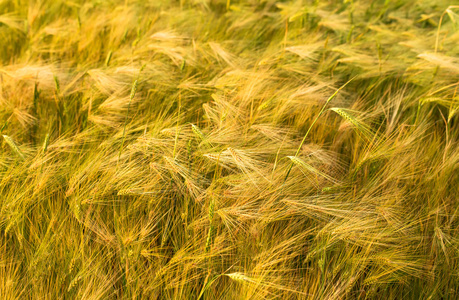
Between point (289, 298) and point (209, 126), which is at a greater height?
→ point (209, 126)

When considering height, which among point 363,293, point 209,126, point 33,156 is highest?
point 209,126

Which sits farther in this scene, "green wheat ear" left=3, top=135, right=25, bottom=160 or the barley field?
"green wheat ear" left=3, top=135, right=25, bottom=160

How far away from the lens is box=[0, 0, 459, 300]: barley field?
104 cm

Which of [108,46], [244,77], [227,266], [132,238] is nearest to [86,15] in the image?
[108,46]

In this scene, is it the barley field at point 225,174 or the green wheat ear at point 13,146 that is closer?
the barley field at point 225,174

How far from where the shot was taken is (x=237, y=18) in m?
2.02

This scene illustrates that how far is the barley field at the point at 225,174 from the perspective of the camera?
3.42 ft

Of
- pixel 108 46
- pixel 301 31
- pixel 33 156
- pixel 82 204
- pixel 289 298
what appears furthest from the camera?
pixel 301 31

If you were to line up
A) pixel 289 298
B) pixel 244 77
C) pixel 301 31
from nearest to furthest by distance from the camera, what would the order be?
pixel 289 298 < pixel 244 77 < pixel 301 31

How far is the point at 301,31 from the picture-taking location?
192cm

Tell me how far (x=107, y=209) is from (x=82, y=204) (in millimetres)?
70

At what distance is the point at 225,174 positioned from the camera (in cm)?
123

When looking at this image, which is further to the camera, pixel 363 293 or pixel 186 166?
pixel 186 166

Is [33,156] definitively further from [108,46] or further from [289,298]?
[289,298]
